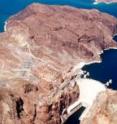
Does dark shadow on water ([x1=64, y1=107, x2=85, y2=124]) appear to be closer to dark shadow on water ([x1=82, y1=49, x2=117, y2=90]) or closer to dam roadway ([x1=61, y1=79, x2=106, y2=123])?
dam roadway ([x1=61, y1=79, x2=106, y2=123])

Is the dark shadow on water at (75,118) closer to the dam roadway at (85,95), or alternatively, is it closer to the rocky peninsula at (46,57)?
the dam roadway at (85,95)

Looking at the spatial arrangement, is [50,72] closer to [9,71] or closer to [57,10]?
[9,71]

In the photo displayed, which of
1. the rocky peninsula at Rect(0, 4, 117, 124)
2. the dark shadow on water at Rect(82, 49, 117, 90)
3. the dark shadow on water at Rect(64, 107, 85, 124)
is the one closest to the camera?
the rocky peninsula at Rect(0, 4, 117, 124)

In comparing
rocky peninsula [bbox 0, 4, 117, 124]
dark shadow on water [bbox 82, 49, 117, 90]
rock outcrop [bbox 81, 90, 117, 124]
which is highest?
rock outcrop [bbox 81, 90, 117, 124]

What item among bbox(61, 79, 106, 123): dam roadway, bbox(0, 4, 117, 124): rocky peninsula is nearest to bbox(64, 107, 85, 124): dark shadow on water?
bbox(61, 79, 106, 123): dam roadway

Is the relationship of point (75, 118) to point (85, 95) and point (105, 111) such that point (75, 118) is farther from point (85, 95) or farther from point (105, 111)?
point (105, 111)

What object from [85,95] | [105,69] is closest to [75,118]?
[85,95]
